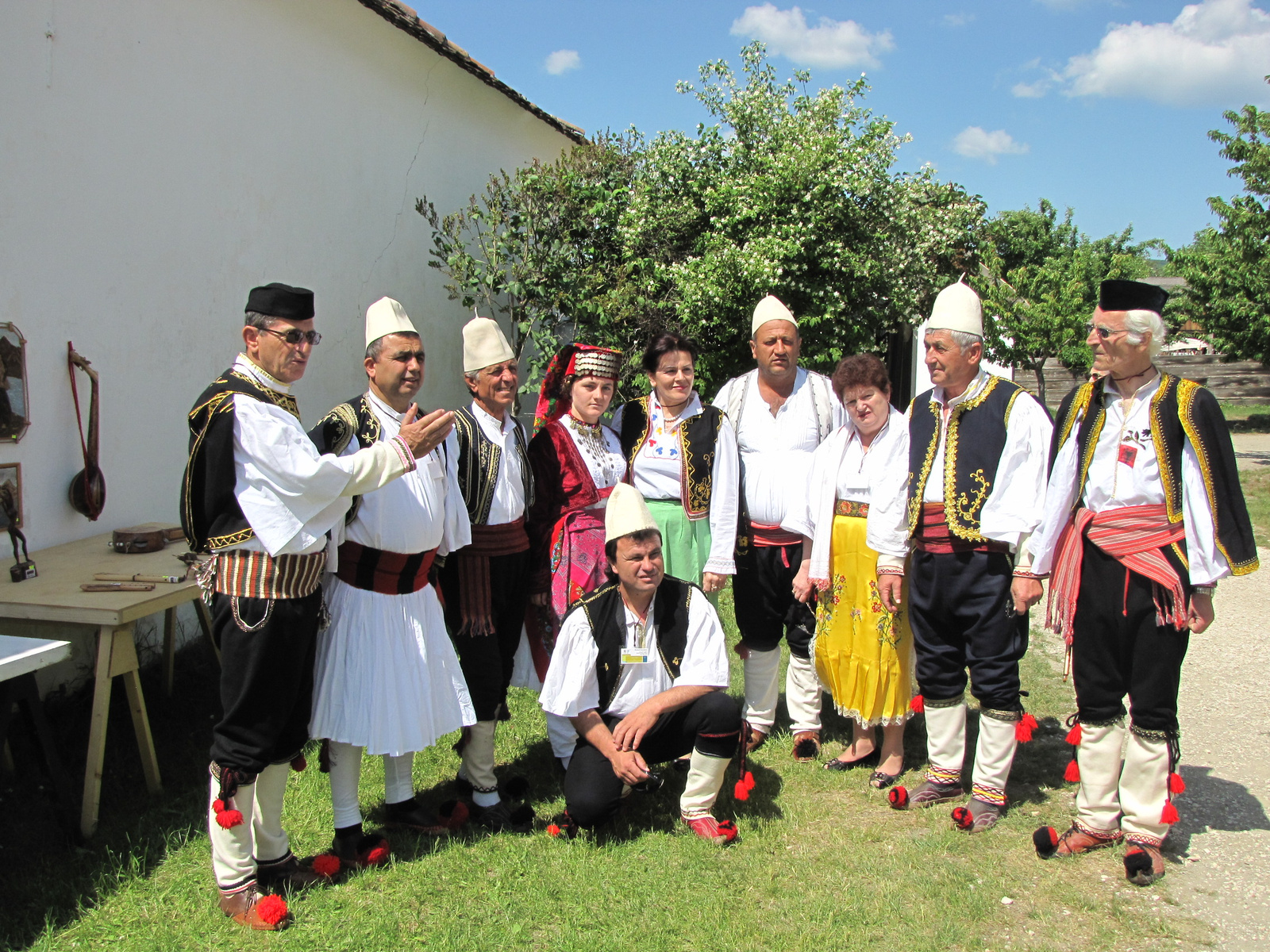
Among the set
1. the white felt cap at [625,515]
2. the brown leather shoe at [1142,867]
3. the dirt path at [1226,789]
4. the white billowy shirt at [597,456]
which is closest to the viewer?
the dirt path at [1226,789]

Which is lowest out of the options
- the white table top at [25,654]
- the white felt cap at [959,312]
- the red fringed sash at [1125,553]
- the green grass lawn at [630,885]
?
the green grass lawn at [630,885]

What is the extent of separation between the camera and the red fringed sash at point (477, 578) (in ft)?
11.9

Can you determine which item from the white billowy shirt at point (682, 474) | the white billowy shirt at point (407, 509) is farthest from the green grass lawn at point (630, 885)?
the white billowy shirt at point (407, 509)

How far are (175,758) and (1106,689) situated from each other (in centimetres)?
396

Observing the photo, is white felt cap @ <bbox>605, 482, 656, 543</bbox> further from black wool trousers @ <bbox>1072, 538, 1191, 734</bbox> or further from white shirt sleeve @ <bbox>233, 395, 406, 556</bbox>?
black wool trousers @ <bbox>1072, 538, 1191, 734</bbox>

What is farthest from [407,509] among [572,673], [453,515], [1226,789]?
[1226,789]

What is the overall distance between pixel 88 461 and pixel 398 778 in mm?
2451

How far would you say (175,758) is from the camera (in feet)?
13.6

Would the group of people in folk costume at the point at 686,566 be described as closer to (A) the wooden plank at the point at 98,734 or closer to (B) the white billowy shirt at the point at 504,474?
(B) the white billowy shirt at the point at 504,474

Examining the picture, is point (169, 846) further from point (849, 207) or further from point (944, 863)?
point (849, 207)

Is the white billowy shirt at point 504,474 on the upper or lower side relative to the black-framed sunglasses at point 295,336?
lower

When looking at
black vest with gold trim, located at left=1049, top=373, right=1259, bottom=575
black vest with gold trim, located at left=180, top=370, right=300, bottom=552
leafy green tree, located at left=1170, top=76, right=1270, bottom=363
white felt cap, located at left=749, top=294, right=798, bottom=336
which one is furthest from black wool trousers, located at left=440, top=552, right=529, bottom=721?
leafy green tree, located at left=1170, top=76, right=1270, bottom=363

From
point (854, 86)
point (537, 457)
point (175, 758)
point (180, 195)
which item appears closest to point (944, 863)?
point (537, 457)

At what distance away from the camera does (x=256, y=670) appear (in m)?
2.79
